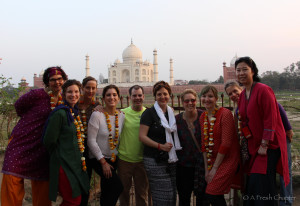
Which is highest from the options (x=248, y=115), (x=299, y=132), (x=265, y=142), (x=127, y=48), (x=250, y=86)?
(x=127, y=48)

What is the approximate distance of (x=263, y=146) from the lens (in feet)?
5.72

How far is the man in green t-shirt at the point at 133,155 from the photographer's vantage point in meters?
2.21

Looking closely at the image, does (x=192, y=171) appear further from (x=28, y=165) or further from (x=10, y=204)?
(x=10, y=204)

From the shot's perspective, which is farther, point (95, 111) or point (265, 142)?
point (95, 111)

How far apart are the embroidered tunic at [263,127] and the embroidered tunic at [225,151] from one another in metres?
0.11

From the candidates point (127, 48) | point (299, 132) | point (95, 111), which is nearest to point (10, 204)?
point (95, 111)

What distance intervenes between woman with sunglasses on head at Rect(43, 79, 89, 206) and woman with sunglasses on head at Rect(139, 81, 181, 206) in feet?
1.70

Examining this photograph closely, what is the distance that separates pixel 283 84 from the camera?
24.8 m

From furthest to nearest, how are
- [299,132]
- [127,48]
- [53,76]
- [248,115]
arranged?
[127,48], [299,132], [53,76], [248,115]

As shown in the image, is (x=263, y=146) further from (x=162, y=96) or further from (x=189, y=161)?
(x=162, y=96)

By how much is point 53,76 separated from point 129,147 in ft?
2.80

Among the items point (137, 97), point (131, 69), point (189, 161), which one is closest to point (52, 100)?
point (137, 97)

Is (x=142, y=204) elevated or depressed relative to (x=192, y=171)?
depressed

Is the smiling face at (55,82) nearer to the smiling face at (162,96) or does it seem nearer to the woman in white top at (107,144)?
the woman in white top at (107,144)
